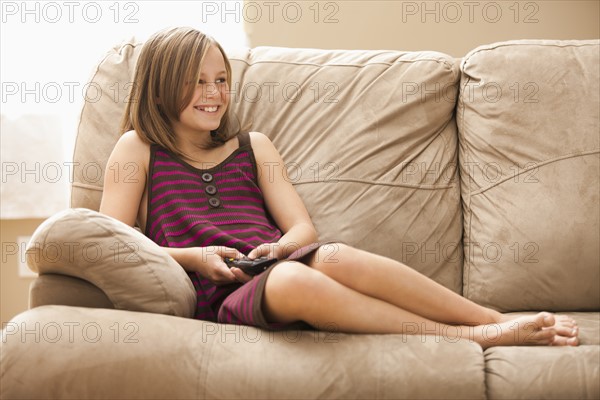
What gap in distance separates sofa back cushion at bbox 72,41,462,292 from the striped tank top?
0.43 ft

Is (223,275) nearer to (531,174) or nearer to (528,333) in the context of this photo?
(528,333)

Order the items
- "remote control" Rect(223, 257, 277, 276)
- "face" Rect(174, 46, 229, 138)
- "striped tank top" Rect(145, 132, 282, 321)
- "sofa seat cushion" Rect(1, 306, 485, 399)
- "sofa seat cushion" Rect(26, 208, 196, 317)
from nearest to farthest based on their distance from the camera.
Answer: "sofa seat cushion" Rect(1, 306, 485, 399) < "sofa seat cushion" Rect(26, 208, 196, 317) < "remote control" Rect(223, 257, 277, 276) < "striped tank top" Rect(145, 132, 282, 321) < "face" Rect(174, 46, 229, 138)

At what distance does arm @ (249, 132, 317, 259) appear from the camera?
1.84 meters

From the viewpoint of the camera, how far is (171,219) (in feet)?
6.02

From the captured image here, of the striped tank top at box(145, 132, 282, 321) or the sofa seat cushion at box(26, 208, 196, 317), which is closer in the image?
the sofa seat cushion at box(26, 208, 196, 317)

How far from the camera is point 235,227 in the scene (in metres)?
1.85

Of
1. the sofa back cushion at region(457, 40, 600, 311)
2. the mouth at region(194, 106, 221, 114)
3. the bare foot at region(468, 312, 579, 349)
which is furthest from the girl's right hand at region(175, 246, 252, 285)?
the sofa back cushion at region(457, 40, 600, 311)

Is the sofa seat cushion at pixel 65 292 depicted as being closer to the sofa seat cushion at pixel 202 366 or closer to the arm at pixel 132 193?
the sofa seat cushion at pixel 202 366

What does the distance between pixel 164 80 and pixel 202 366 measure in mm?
825

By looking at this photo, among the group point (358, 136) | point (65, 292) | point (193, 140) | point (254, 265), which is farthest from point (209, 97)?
point (65, 292)

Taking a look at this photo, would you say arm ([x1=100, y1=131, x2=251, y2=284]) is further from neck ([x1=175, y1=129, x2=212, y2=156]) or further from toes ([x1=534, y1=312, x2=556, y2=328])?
toes ([x1=534, y1=312, x2=556, y2=328])

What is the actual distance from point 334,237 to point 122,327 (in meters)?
0.69

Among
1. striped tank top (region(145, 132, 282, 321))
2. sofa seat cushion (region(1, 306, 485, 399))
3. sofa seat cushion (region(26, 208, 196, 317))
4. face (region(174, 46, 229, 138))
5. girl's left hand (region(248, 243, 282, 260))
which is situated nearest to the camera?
sofa seat cushion (region(1, 306, 485, 399))

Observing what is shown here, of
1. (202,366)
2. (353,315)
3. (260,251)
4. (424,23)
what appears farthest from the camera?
(424,23)
